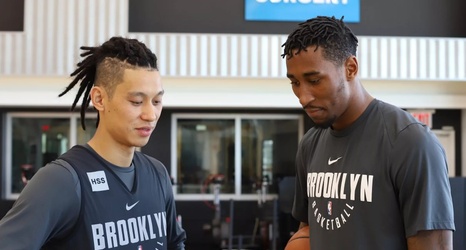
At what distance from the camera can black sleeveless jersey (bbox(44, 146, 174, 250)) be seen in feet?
4.59

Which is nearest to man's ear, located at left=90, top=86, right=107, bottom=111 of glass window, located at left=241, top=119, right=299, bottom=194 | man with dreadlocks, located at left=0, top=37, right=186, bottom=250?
man with dreadlocks, located at left=0, top=37, right=186, bottom=250

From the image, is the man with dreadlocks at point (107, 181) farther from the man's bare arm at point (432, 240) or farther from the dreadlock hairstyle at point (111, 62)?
the man's bare arm at point (432, 240)

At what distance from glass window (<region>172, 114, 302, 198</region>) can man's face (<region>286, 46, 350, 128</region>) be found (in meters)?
5.52

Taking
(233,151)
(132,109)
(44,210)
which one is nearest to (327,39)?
(132,109)

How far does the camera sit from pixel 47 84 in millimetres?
6148

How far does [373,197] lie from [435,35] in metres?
5.76

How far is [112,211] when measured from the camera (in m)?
1.47

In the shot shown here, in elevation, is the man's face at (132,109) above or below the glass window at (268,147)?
above

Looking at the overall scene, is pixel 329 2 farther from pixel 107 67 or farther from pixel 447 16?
pixel 107 67

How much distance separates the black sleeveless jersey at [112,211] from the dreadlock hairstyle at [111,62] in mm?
209

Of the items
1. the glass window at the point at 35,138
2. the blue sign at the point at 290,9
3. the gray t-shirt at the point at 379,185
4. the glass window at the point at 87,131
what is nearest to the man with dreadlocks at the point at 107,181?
the gray t-shirt at the point at 379,185

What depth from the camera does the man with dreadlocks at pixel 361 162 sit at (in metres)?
1.32

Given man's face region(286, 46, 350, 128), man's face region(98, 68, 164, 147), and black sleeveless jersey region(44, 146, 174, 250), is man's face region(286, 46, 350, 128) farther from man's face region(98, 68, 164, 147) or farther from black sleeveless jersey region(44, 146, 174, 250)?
black sleeveless jersey region(44, 146, 174, 250)

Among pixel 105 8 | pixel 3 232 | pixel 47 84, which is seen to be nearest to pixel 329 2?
pixel 105 8
